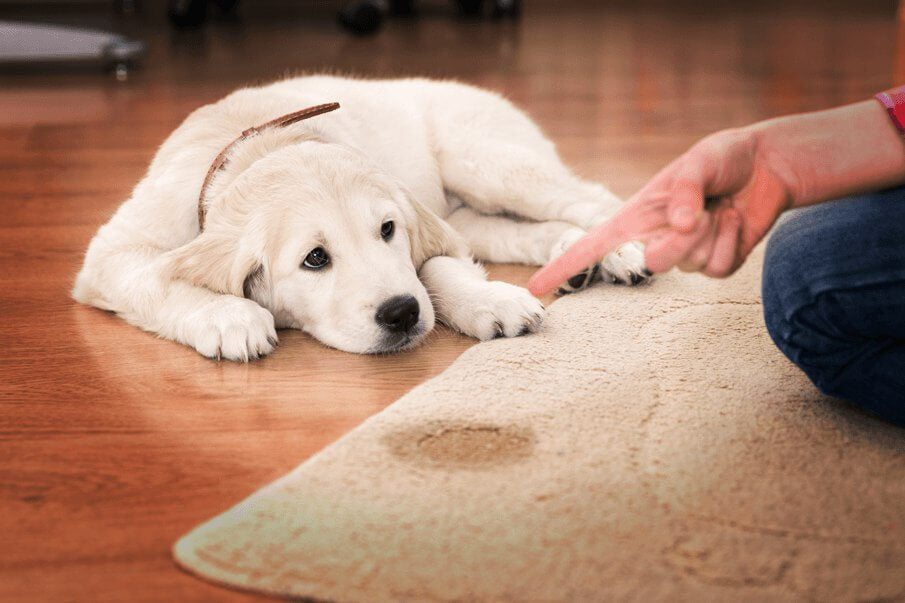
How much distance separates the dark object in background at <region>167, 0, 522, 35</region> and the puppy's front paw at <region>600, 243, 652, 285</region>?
429 centimetres

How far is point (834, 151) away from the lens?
4.37 ft

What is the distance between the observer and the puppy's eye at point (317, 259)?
6.10 feet

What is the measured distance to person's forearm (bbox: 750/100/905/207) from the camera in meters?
1.31

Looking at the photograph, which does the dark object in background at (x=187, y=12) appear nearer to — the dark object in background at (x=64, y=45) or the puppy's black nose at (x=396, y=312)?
the dark object in background at (x=64, y=45)

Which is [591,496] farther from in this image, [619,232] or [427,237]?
[427,237]

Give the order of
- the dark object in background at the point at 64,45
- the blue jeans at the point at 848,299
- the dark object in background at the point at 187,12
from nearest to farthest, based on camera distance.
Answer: the blue jeans at the point at 848,299
the dark object in background at the point at 64,45
the dark object in background at the point at 187,12

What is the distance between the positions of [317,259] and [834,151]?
94cm

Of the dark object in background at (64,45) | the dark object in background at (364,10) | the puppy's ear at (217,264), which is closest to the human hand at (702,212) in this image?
the puppy's ear at (217,264)

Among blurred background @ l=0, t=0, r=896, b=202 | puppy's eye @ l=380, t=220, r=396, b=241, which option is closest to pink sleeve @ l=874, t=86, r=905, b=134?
puppy's eye @ l=380, t=220, r=396, b=241

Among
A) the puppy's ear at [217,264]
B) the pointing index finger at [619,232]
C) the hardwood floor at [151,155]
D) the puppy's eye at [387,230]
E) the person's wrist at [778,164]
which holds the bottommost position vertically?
the hardwood floor at [151,155]

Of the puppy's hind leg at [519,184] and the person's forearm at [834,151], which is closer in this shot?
the person's forearm at [834,151]

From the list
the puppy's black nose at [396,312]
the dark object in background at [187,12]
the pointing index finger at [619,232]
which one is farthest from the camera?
the dark object in background at [187,12]

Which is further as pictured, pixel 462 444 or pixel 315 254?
pixel 315 254

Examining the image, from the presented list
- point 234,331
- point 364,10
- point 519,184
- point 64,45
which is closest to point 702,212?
point 234,331
